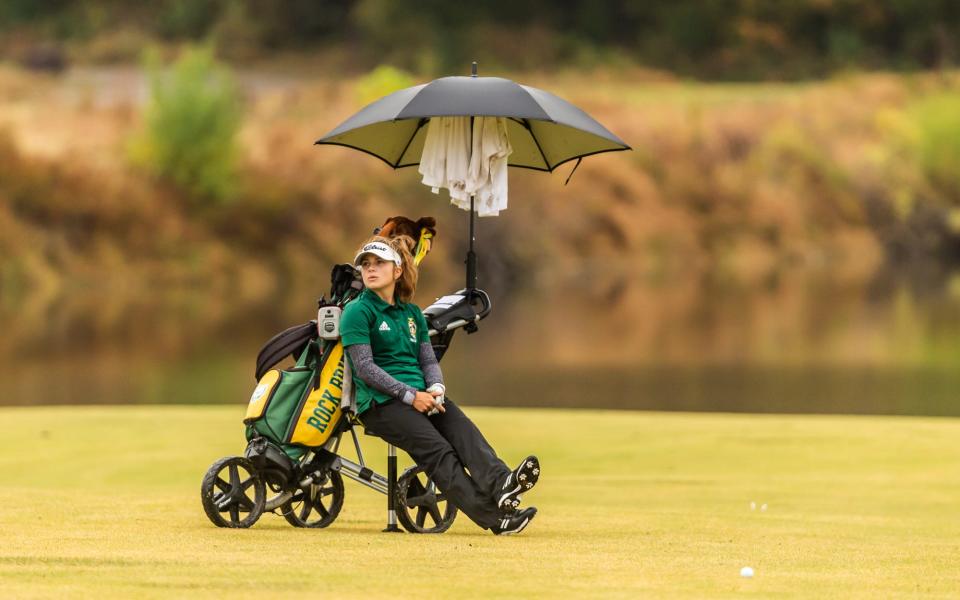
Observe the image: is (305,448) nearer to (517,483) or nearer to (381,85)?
(517,483)

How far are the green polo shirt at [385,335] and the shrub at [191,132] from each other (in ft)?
128

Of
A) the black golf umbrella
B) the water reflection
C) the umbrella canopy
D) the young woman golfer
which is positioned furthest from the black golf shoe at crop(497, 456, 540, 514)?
the water reflection

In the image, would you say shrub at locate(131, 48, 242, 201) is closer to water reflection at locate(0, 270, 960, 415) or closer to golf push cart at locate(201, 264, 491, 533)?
water reflection at locate(0, 270, 960, 415)

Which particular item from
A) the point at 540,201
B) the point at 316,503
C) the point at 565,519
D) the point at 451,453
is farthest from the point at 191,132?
the point at 451,453

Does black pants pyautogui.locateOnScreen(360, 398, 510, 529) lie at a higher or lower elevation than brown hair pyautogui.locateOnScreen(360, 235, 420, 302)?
lower

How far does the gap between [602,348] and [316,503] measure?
20.7 metres

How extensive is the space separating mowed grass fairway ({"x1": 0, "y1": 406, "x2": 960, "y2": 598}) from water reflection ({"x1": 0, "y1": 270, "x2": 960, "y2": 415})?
462 centimetres

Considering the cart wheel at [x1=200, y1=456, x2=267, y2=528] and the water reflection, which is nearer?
the cart wheel at [x1=200, y1=456, x2=267, y2=528]

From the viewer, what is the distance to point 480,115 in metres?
8.61

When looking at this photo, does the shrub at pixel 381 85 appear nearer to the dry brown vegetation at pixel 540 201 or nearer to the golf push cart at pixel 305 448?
the dry brown vegetation at pixel 540 201

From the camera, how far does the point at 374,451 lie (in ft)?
44.3

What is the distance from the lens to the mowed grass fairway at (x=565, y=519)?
6.35m

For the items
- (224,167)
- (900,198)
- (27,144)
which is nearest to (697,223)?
(900,198)

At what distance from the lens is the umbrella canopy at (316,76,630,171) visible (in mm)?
8609
